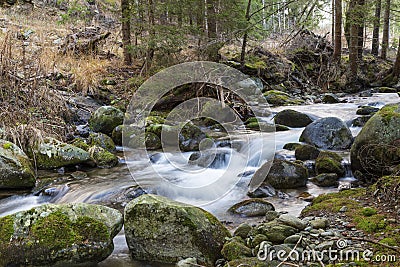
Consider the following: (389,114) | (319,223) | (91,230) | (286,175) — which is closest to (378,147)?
(389,114)

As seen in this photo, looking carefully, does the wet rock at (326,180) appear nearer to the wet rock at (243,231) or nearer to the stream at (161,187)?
the stream at (161,187)

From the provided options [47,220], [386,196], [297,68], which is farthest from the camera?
[297,68]

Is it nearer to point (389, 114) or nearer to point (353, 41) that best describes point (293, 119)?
point (389, 114)

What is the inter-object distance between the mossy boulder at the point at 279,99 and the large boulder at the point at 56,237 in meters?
8.94

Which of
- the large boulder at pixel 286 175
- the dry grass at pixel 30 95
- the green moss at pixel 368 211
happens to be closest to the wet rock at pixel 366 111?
the large boulder at pixel 286 175

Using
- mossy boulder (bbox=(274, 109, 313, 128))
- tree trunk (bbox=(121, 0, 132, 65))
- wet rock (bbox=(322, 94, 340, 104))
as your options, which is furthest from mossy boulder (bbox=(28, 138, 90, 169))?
wet rock (bbox=(322, 94, 340, 104))

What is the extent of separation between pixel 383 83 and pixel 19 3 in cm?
1679

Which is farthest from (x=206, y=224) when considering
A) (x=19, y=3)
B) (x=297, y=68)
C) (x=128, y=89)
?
(x=19, y=3)

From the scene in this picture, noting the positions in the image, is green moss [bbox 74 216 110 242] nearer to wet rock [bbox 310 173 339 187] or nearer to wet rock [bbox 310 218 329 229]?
wet rock [bbox 310 218 329 229]

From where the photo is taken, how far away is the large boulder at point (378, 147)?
4.69 m

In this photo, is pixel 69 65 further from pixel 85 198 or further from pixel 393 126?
pixel 393 126

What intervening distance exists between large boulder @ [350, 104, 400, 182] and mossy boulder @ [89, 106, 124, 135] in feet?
17.2

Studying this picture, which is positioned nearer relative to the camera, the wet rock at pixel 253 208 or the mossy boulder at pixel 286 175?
the wet rock at pixel 253 208

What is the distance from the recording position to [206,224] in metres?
3.50
